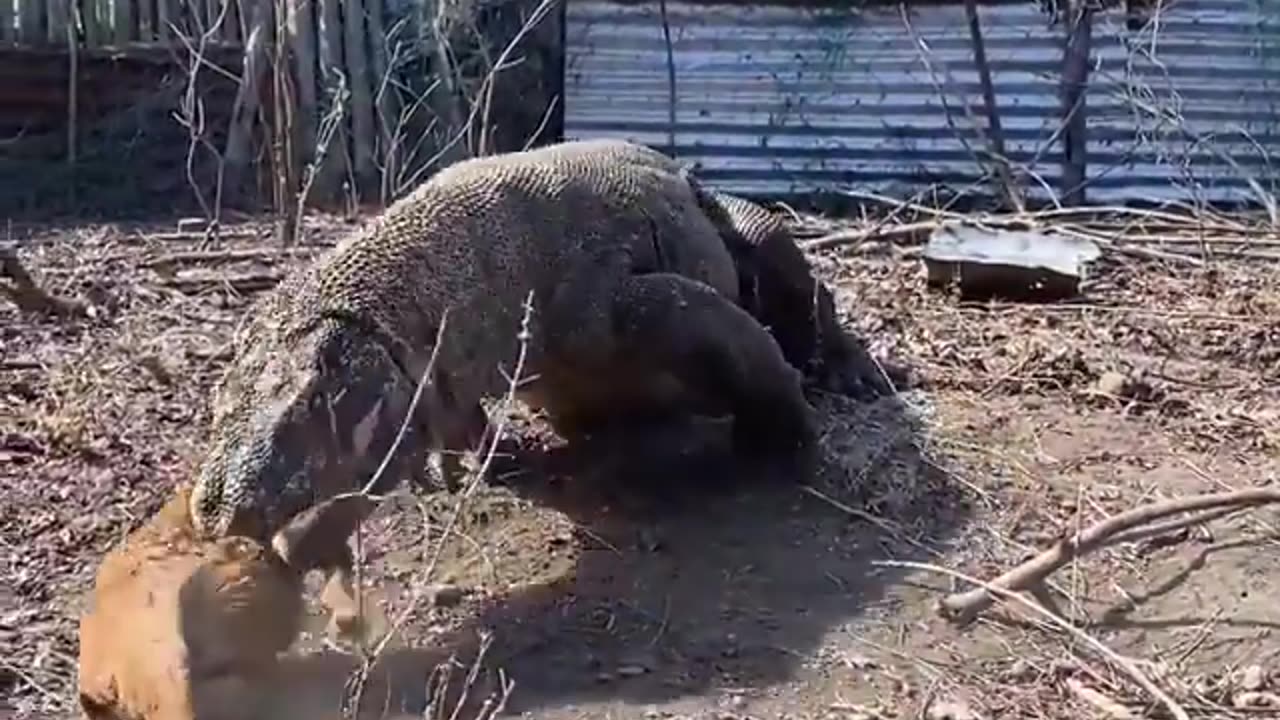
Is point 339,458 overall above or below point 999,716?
above

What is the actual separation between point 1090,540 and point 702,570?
0.96m

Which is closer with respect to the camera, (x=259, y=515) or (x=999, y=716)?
(x=259, y=515)

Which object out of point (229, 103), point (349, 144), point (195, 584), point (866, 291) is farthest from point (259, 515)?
point (229, 103)

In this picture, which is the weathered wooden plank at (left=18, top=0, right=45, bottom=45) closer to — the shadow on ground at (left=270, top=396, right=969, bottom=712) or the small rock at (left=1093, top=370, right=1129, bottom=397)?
the shadow on ground at (left=270, top=396, right=969, bottom=712)

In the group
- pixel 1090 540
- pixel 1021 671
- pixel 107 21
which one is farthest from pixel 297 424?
pixel 107 21

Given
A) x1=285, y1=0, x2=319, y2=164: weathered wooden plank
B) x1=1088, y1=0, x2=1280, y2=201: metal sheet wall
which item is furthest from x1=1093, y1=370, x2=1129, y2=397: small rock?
x1=1088, y1=0, x2=1280, y2=201: metal sheet wall

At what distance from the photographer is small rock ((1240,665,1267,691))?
385 centimetres

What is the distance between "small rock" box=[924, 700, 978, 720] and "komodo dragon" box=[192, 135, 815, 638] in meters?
1.15

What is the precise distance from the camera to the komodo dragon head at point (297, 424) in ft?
11.4

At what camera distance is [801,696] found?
3.94 metres

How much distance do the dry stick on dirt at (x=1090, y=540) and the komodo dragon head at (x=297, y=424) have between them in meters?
1.24

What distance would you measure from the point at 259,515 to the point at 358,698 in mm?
415

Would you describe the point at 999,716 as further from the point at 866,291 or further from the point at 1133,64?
the point at 1133,64

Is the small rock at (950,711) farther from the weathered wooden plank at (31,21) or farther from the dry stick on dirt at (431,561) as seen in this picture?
the weathered wooden plank at (31,21)
